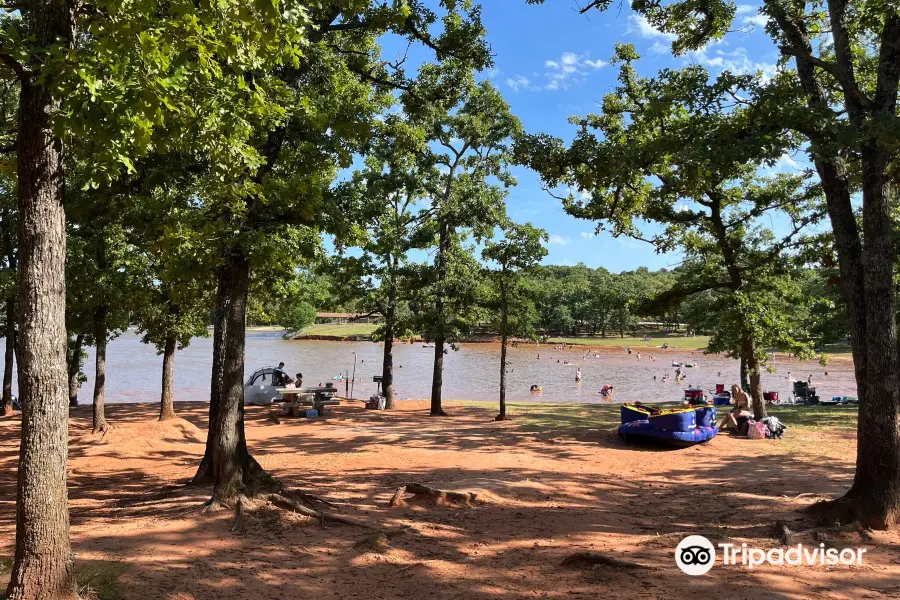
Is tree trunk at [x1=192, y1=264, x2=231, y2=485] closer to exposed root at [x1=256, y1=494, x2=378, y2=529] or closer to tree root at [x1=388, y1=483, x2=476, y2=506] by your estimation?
exposed root at [x1=256, y1=494, x2=378, y2=529]

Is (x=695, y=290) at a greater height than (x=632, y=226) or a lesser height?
lesser

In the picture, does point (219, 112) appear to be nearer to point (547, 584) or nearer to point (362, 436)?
point (547, 584)

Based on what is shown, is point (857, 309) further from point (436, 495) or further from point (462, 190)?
point (462, 190)

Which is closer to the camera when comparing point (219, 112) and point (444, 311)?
point (219, 112)

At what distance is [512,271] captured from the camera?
19.6 m

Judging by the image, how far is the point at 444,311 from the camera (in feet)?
66.4

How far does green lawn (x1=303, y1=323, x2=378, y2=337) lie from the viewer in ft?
328

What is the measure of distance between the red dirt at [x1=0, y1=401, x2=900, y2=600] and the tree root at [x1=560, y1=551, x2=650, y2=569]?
2.7 inches

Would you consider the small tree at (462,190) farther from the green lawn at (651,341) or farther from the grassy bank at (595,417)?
the green lawn at (651,341)

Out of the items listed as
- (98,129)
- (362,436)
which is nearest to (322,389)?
(362,436)

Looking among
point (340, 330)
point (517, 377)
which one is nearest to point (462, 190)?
point (517, 377)

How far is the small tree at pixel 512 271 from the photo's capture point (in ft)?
62.5

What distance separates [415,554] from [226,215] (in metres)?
5.85

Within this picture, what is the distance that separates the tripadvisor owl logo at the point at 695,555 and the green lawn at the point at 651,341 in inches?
2854
